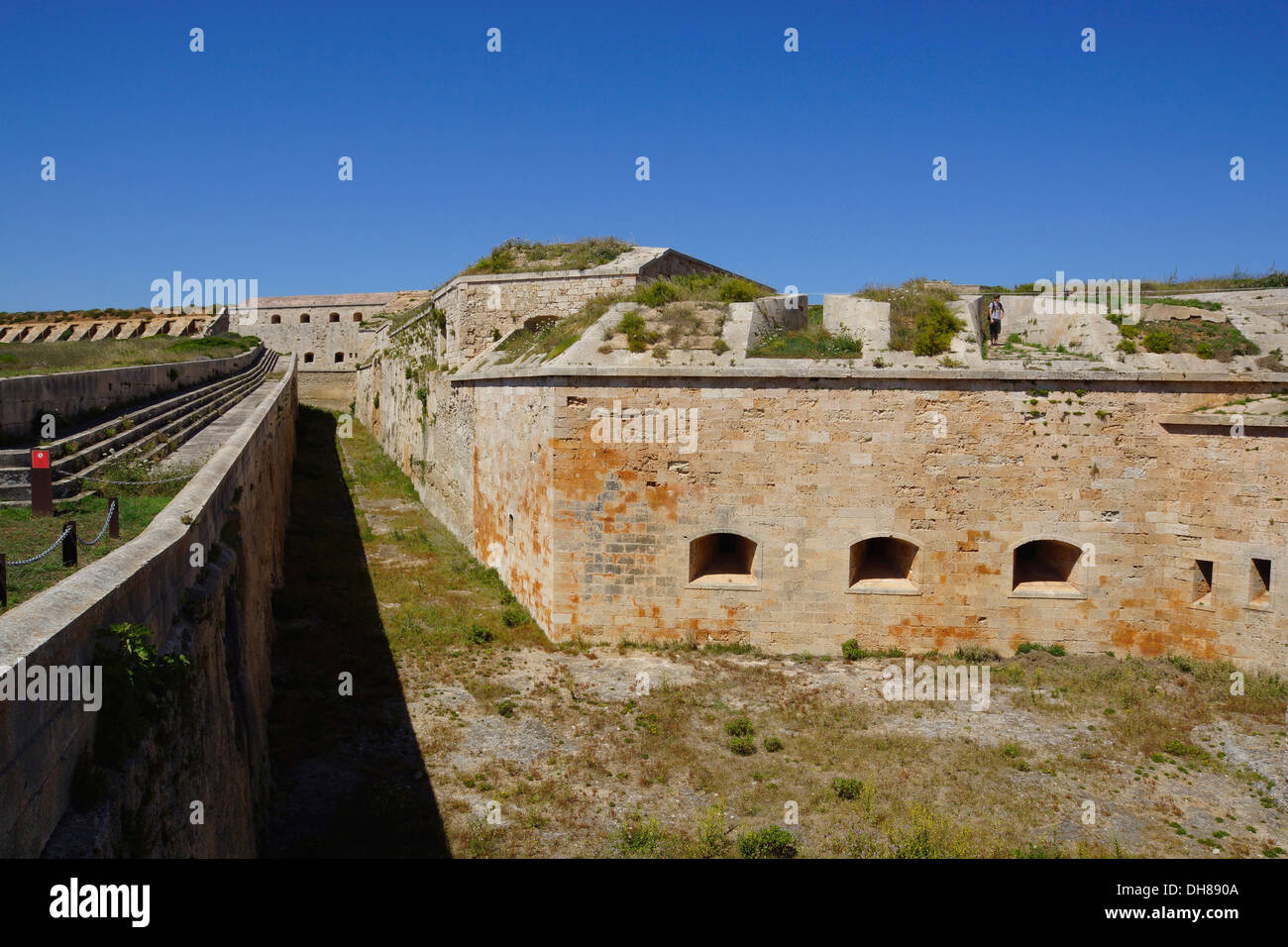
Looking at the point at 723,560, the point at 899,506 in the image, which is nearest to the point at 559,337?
the point at 723,560

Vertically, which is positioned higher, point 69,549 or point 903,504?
point 69,549

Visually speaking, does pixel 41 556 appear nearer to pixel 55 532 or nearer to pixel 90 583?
pixel 90 583

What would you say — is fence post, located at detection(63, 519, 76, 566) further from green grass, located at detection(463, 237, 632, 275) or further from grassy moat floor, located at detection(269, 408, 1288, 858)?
green grass, located at detection(463, 237, 632, 275)

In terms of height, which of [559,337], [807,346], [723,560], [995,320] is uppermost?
[995,320]

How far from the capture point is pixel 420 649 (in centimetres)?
1227

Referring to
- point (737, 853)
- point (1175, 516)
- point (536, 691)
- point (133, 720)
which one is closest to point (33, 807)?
point (133, 720)

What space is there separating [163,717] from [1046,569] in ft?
41.5

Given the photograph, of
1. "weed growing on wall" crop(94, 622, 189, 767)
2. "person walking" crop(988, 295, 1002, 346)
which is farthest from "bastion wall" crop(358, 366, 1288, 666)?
"weed growing on wall" crop(94, 622, 189, 767)

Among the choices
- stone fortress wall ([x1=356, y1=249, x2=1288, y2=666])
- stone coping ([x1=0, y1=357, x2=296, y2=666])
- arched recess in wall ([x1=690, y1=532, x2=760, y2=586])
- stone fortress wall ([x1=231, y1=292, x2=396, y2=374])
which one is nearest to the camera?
stone coping ([x1=0, y1=357, x2=296, y2=666])

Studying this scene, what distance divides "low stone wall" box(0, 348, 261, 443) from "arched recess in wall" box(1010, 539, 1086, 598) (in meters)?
13.2

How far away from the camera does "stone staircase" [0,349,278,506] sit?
7367 mm

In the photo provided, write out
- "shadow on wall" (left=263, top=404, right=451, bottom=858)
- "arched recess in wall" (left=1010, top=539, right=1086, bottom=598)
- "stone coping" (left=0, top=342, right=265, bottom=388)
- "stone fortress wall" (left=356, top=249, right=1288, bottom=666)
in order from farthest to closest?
1. "arched recess in wall" (left=1010, top=539, right=1086, bottom=598)
2. "stone fortress wall" (left=356, top=249, right=1288, bottom=666)
3. "stone coping" (left=0, top=342, right=265, bottom=388)
4. "shadow on wall" (left=263, top=404, right=451, bottom=858)

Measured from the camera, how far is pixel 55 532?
607 cm
